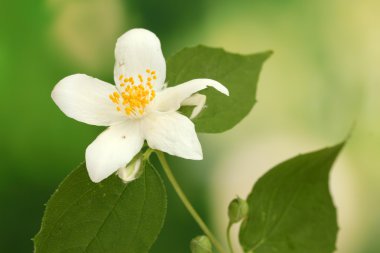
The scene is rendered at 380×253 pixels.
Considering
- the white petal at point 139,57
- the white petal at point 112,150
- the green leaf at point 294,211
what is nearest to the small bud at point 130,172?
the white petal at point 112,150

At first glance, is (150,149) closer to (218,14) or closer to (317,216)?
(317,216)

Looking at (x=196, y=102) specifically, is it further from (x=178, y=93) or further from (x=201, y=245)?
(x=201, y=245)

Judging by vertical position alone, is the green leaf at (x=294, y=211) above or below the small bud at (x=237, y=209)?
below

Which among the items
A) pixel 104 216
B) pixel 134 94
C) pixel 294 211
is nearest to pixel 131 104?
pixel 134 94

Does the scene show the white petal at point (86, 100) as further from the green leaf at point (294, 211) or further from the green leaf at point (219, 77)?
the green leaf at point (294, 211)

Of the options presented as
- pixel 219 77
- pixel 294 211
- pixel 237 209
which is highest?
pixel 219 77

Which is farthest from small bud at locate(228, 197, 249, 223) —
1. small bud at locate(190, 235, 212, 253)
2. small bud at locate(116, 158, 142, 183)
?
small bud at locate(116, 158, 142, 183)

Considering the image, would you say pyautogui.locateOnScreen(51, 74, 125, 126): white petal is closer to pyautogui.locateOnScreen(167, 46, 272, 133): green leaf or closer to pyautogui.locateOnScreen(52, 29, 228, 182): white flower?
pyautogui.locateOnScreen(52, 29, 228, 182): white flower
